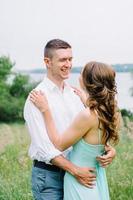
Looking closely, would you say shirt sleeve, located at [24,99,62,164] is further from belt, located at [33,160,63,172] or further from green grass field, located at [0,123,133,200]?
green grass field, located at [0,123,133,200]

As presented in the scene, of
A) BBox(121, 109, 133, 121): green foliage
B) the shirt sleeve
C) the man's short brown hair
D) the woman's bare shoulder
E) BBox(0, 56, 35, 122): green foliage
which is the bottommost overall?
BBox(121, 109, 133, 121): green foliage

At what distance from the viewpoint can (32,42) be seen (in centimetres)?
389

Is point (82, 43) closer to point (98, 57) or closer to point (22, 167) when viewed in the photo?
point (98, 57)

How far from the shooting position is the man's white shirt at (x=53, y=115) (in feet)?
7.63

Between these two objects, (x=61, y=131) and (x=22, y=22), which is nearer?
(x=61, y=131)

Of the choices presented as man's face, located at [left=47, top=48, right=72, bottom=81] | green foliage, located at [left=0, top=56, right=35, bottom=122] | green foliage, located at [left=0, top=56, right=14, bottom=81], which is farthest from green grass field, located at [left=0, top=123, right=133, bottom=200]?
man's face, located at [left=47, top=48, right=72, bottom=81]

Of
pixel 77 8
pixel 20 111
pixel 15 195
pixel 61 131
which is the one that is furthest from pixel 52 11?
pixel 61 131

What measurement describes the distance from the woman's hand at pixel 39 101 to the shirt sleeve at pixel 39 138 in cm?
2

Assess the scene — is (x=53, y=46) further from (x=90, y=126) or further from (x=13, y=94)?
(x=13, y=94)

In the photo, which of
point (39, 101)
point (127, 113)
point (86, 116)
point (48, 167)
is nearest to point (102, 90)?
point (86, 116)

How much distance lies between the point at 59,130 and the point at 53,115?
0.07 meters

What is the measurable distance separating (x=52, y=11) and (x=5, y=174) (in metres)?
1.13

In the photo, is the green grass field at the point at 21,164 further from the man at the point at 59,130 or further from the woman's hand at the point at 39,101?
the woman's hand at the point at 39,101

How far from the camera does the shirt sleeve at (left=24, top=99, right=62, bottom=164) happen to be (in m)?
2.32
